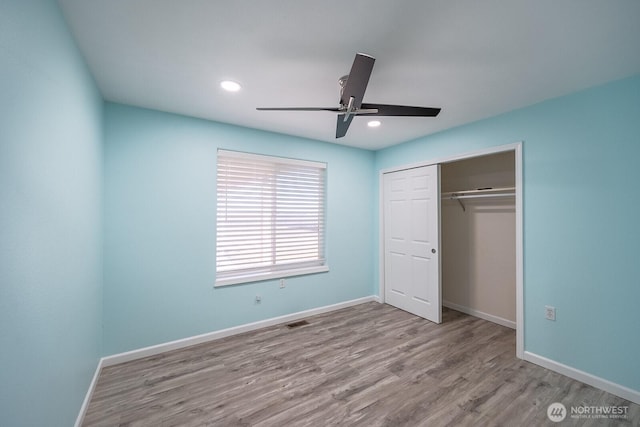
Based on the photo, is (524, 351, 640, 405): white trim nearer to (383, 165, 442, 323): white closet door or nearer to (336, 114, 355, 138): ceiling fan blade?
(383, 165, 442, 323): white closet door

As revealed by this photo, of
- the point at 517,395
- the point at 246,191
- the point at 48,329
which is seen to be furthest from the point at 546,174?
the point at 48,329

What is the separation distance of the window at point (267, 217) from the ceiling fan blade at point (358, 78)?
1852 millimetres

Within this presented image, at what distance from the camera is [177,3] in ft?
4.30

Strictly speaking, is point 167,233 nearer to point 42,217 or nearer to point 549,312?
point 42,217

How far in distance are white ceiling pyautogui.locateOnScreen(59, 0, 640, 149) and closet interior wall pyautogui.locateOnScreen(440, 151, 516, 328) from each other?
1311 mm

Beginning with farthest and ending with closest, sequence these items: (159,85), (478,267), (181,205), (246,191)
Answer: (478,267) → (246,191) → (181,205) → (159,85)

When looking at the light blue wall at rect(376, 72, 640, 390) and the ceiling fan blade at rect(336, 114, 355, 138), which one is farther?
the light blue wall at rect(376, 72, 640, 390)

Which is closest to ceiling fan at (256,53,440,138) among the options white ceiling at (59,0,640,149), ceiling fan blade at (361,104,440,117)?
ceiling fan blade at (361,104,440,117)

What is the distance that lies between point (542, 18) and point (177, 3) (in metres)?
1.98

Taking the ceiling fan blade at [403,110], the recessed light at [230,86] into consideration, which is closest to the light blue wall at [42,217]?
the recessed light at [230,86]

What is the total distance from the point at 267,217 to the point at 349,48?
2.19 metres

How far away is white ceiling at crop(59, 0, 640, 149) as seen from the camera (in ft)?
4.40

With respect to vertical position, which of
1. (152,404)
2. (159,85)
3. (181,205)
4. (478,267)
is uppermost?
(159,85)

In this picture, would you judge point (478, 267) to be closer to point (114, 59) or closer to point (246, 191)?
point (246, 191)
